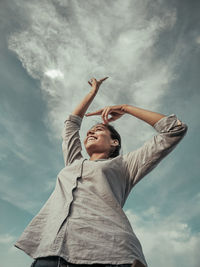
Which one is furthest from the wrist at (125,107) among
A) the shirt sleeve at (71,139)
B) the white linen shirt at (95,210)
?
the shirt sleeve at (71,139)

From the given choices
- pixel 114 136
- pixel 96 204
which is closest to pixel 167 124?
pixel 114 136

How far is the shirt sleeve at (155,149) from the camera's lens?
9.44 ft

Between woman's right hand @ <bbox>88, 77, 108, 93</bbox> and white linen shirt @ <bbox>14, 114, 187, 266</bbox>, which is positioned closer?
white linen shirt @ <bbox>14, 114, 187, 266</bbox>

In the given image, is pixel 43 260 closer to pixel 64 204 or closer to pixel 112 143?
pixel 64 204

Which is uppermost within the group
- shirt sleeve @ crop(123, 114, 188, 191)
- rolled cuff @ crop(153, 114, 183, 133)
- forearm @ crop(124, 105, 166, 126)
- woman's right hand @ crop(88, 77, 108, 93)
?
woman's right hand @ crop(88, 77, 108, 93)

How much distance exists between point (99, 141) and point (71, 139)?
44 centimetres

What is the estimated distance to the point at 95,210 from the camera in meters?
2.39

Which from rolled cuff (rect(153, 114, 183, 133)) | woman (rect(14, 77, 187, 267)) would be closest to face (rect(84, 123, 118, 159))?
woman (rect(14, 77, 187, 267))

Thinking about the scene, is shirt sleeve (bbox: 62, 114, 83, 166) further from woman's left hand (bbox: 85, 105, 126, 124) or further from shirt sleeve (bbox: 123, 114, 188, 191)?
shirt sleeve (bbox: 123, 114, 188, 191)

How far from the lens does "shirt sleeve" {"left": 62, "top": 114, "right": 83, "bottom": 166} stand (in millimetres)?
3479

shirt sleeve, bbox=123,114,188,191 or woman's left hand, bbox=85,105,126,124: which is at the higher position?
woman's left hand, bbox=85,105,126,124

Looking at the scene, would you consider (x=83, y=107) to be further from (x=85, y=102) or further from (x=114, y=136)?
(x=114, y=136)

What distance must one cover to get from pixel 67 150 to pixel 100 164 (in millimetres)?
830

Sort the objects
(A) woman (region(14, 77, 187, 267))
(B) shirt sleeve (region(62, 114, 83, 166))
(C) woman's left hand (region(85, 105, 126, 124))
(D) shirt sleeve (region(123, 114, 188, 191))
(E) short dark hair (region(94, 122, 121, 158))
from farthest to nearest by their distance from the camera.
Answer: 1. (E) short dark hair (region(94, 122, 121, 158))
2. (C) woman's left hand (region(85, 105, 126, 124))
3. (B) shirt sleeve (region(62, 114, 83, 166))
4. (D) shirt sleeve (region(123, 114, 188, 191))
5. (A) woman (region(14, 77, 187, 267))
